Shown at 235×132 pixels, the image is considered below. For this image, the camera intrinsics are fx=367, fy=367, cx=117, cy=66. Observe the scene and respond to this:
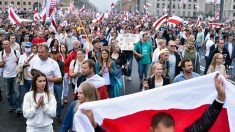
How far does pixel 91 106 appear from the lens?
3199mm

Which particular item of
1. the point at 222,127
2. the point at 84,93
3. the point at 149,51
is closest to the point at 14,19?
the point at 149,51

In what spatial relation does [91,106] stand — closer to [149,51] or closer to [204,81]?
[204,81]

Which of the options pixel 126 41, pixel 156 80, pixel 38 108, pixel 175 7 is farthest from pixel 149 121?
pixel 175 7

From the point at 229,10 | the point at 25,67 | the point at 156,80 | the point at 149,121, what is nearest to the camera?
the point at 149,121

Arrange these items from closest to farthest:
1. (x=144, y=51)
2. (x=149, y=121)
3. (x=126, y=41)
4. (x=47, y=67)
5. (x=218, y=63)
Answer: (x=149, y=121) → (x=47, y=67) → (x=218, y=63) → (x=144, y=51) → (x=126, y=41)

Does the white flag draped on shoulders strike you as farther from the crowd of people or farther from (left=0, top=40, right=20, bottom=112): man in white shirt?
(left=0, top=40, right=20, bottom=112): man in white shirt

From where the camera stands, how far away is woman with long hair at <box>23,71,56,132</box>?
465 centimetres

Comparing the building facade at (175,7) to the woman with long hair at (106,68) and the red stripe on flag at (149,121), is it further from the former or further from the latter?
the red stripe on flag at (149,121)

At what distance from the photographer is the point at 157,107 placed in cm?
321

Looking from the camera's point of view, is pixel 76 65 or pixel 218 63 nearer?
pixel 218 63

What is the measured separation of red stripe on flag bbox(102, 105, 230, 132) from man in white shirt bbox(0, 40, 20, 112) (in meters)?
5.06

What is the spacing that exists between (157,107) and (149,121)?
0.14 m

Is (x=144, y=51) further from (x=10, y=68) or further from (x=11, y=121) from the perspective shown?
(x=11, y=121)

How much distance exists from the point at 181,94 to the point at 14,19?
14247 millimetres
